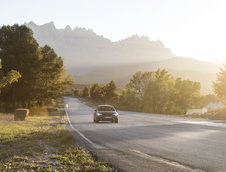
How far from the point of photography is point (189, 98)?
4306 inches

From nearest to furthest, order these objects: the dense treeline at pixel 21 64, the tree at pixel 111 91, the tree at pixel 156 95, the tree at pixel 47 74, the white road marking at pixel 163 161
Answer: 1. the white road marking at pixel 163 161
2. the dense treeline at pixel 21 64
3. the tree at pixel 47 74
4. the tree at pixel 156 95
5. the tree at pixel 111 91

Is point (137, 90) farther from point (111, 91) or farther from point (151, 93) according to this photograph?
point (111, 91)

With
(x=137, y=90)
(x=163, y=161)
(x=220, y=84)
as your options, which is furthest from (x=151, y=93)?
(x=163, y=161)

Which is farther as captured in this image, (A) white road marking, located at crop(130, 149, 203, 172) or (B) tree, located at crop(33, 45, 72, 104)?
(B) tree, located at crop(33, 45, 72, 104)

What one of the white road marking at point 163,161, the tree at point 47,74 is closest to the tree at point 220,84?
the tree at point 47,74

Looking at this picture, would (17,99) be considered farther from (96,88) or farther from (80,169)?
(96,88)

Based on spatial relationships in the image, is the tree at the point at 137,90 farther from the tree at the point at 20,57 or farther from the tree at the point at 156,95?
the tree at the point at 20,57

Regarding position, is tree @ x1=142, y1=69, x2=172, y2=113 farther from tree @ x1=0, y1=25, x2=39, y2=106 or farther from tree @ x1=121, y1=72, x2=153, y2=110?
tree @ x1=0, y1=25, x2=39, y2=106

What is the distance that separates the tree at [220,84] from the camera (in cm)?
5432

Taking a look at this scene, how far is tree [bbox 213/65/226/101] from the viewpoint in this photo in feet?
178

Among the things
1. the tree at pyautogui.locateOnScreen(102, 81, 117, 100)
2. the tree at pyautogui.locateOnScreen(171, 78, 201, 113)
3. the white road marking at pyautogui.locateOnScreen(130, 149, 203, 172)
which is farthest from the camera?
the tree at pyautogui.locateOnScreen(102, 81, 117, 100)

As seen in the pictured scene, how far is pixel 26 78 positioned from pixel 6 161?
40494 millimetres

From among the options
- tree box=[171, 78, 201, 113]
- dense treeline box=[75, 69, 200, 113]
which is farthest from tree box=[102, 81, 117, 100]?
tree box=[171, 78, 201, 113]

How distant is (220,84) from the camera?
178 ft
